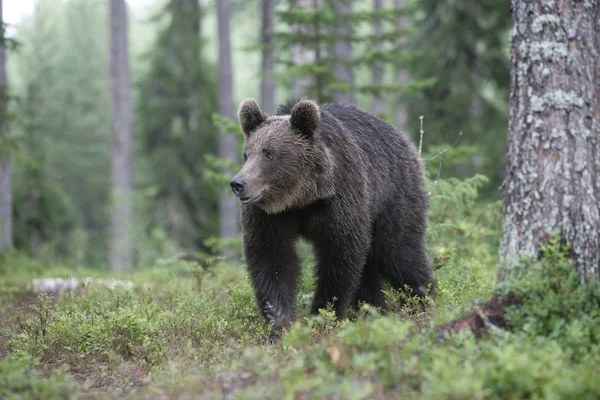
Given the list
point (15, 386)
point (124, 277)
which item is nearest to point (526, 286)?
point (15, 386)

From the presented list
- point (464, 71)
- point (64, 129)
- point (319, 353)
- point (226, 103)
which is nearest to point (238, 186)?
point (319, 353)

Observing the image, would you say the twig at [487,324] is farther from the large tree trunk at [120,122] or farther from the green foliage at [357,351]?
→ the large tree trunk at [120,122]

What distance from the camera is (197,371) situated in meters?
4.99

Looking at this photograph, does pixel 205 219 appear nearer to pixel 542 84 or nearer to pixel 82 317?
pixel 82 317

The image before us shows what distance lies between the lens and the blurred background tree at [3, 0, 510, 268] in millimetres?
12289

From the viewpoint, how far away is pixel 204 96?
25.8m

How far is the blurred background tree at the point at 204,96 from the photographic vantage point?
12289 millimetres

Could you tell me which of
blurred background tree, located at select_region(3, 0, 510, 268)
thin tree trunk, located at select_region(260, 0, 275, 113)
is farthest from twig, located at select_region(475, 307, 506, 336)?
thin tree trunk, located at select_region(260, 0, 275, 113)

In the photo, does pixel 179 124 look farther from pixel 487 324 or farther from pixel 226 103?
pixel 487 324

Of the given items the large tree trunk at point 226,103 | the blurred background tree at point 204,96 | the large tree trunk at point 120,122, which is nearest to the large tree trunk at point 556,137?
the blurred background tree at point 204,96

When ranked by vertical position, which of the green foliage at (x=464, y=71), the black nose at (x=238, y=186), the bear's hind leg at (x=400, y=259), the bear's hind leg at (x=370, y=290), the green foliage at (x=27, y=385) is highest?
the green foliage at (x=464, y=71)

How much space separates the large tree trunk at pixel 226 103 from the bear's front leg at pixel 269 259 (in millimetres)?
14752

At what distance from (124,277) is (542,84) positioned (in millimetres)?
9099

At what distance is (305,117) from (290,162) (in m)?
0.50
